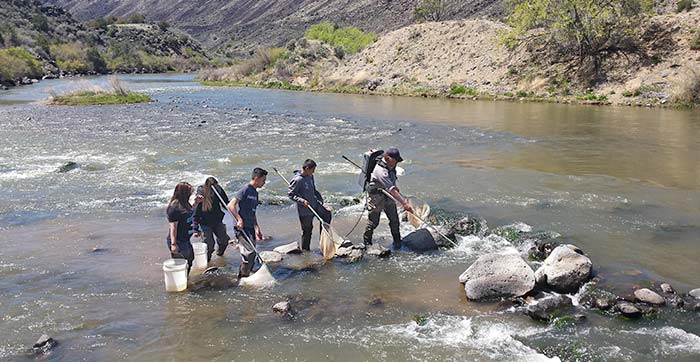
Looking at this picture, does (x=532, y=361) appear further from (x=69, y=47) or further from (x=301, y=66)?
(x=69, y=47)

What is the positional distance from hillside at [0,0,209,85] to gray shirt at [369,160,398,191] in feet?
217

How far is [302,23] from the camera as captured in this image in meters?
161

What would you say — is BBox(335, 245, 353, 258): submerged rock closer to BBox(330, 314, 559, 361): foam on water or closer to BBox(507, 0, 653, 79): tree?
BBox(330, 314, 559, 361): foam on water

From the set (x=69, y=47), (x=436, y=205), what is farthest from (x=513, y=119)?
→ (x=69, y=47)

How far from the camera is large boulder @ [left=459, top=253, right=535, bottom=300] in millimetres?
8680

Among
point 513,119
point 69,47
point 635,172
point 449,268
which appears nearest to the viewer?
point 449,268

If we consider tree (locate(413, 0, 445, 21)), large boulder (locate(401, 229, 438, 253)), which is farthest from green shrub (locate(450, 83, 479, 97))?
tree (locate(413, 0, 445, 21))

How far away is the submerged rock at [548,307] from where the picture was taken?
797 cm

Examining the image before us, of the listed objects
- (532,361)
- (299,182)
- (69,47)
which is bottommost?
(532,361)

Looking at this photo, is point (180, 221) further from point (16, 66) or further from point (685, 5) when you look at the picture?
point (16, 66)

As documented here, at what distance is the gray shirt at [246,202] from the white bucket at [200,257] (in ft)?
2.87

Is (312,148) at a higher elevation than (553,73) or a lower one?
lower

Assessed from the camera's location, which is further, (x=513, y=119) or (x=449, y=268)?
(x=513, y=119)

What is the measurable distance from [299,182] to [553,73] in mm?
36393
